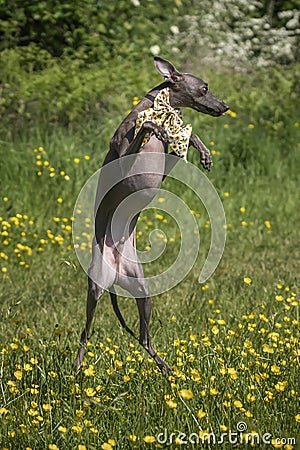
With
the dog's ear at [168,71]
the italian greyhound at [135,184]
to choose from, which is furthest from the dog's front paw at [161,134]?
the dog's ear at [168,71]

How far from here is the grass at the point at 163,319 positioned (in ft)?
9.52

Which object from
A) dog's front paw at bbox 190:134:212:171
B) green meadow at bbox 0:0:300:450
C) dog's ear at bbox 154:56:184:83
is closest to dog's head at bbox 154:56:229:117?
dog's ear at bbox 154:56:184:83

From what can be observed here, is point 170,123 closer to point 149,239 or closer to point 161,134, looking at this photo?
point 161,134

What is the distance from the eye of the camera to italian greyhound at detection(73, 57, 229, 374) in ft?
9.97

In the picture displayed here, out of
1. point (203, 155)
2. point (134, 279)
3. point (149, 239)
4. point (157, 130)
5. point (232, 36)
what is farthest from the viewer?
point (232, 36)

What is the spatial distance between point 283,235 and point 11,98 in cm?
329

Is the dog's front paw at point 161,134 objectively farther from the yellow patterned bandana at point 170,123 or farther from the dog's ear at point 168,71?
the dog's ear at point 168,71

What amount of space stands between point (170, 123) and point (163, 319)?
1.98 m

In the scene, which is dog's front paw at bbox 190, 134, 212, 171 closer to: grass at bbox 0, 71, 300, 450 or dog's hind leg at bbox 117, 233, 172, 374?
dog's hind leg at bbox 117, 233, 172, 374

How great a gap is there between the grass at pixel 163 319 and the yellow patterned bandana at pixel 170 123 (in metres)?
0.89

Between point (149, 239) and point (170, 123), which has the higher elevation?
point (170, 123)

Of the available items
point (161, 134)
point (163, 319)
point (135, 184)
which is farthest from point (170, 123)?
point (163, 319)

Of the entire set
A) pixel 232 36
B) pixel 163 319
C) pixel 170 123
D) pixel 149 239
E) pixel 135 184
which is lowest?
pixel 232 36

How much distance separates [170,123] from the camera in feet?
10.0
